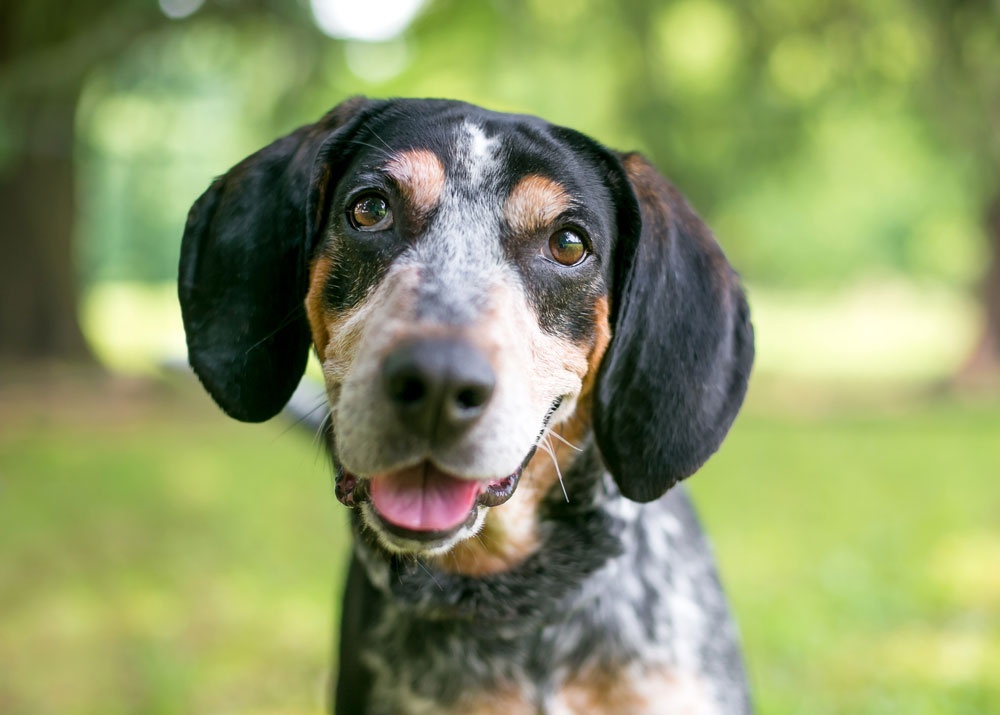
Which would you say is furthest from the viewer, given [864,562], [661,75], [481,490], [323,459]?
[661,75]

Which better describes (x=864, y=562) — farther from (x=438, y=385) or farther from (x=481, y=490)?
(x=438, y=385)

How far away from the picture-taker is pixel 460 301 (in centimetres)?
242

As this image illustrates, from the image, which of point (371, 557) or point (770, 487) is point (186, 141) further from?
point (371, 557)

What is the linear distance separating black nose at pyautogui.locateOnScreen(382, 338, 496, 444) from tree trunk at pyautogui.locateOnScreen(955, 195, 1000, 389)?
1450 cm

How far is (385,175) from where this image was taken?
9.09 feet

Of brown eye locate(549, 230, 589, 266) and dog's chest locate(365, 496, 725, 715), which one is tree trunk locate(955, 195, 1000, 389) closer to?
dog's chest locate(365, 496, 725, 715)

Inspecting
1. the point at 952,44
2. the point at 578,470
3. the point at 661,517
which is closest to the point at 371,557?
the point at 578,470

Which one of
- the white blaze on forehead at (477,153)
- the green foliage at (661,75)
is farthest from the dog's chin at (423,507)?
the green foliage at (661,75)

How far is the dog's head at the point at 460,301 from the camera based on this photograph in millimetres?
2355

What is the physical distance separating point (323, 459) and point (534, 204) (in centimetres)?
301

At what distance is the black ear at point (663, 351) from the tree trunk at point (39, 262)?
1213 centimetres

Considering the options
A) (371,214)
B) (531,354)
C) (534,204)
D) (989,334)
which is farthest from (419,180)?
(989,334)

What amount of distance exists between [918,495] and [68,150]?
11014 mm

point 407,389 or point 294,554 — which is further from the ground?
point 407,389
